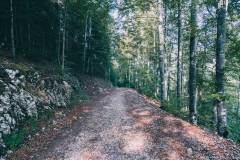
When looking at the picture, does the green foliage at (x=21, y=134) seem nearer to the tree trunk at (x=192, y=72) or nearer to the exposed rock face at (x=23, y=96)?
the exposed rock face at (x=23, y=96)

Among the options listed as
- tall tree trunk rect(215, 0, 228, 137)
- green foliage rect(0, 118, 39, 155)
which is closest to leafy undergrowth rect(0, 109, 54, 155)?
green foliage rect(0, 118, 39, 155)

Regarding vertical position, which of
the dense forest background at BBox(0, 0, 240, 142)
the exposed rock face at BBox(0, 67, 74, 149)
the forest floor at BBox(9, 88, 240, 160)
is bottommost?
the forest floor at BBox(9, 88, 240, 160)

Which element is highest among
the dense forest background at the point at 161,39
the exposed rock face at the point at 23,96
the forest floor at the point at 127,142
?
the dense forest background at the point at 161,39

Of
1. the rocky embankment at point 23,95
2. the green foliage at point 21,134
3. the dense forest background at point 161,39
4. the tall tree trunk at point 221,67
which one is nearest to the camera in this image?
the green foliage at point 21,134

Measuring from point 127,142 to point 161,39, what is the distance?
1034cm

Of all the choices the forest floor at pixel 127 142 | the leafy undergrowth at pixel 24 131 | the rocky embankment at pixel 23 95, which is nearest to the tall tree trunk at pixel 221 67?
the forest floor at pixel 127 142

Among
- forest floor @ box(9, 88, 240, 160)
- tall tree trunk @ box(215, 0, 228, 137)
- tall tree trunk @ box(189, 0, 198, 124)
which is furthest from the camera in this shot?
tall tree trunk @ box(189, 0, 198, 124)

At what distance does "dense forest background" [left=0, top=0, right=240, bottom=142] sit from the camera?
580 inches

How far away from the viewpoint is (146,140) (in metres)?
11.5

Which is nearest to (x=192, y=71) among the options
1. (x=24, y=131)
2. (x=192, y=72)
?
(x=192, y=72)

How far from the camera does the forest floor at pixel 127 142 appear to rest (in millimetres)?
10148

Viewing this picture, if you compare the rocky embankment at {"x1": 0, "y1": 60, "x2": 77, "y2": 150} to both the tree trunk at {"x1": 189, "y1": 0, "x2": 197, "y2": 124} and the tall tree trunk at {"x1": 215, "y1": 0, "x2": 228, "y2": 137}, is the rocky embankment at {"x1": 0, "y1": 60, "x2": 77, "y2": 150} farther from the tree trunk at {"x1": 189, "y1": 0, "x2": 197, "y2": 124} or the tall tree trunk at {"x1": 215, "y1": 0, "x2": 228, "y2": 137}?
the tall tree trunk at {"x1": 215, "y1": 0, "x2": 228, "y2": 137}

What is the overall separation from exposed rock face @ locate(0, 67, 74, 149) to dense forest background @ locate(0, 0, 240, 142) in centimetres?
391

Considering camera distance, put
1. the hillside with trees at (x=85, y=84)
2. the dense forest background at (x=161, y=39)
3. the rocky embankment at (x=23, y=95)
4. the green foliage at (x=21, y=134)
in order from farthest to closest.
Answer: the dense forest background at (x=161, y=39), the rocky embankment at (x=23, y=95), the hillside with trees at (x=85, y=84), the green foliage at (x=21, y=134)
